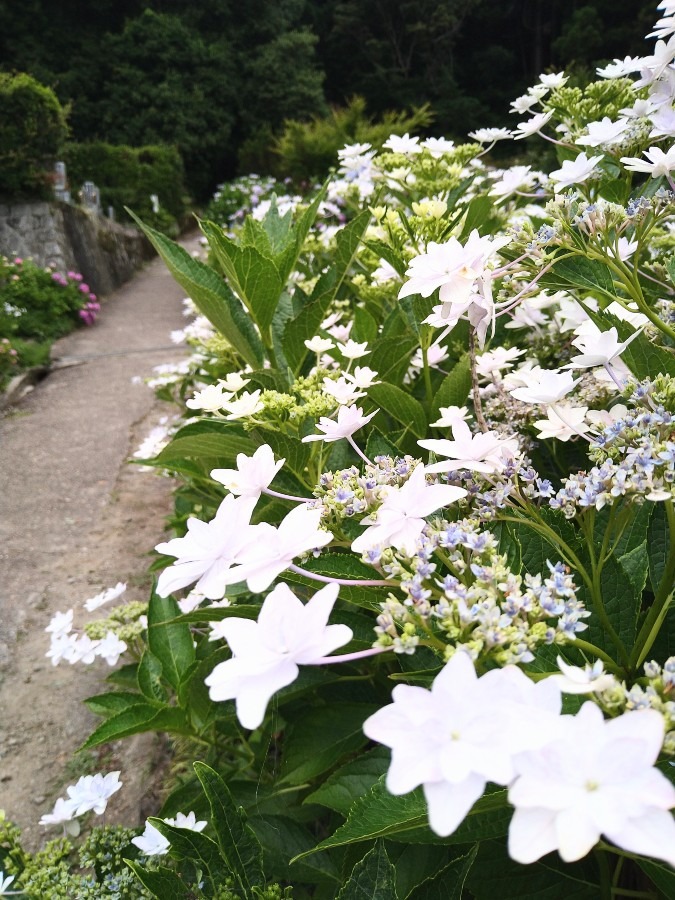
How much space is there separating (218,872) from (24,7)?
2375 centimetres

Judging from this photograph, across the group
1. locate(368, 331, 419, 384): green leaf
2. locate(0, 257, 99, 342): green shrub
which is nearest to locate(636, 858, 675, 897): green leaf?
locate(368, 331, 419, 384): green leaf

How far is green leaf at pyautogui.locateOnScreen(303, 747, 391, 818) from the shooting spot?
836mm

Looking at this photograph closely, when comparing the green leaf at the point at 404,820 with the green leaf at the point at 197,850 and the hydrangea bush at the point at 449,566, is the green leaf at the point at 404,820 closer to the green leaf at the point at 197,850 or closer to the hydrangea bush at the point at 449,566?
the hydrangea bush at the point at 449,566

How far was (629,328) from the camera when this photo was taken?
0.84 meters

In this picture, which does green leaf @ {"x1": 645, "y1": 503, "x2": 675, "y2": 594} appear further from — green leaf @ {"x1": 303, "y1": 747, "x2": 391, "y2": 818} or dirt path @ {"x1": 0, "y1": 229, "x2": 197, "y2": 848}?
dirt path @ {"x1": 0, "y1": 229, "x2": 197, "y2": 848}

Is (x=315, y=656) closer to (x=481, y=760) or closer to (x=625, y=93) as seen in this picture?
(x=481, y=760)

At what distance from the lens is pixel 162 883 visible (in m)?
0.78

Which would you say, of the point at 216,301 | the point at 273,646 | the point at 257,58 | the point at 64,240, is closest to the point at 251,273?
the point at 216,301

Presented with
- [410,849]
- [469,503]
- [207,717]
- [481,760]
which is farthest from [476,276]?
[207,717]

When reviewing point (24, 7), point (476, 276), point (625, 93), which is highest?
point (24, 7)

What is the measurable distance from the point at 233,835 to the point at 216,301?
79 cm

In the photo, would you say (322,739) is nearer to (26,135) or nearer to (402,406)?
(402,406)

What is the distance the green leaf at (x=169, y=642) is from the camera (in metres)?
1.17

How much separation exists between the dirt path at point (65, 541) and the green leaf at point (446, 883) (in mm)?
1397
